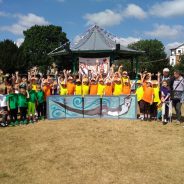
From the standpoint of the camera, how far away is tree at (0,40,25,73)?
49784 mm

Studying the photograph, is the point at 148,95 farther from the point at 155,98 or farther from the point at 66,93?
the point at 66,93

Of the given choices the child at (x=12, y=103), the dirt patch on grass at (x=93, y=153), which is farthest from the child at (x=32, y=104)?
the dirt patch on grass at (x=93, y=153)

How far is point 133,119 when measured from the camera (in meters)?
12.6

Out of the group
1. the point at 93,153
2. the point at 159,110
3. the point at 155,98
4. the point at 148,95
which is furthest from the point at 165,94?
the point at 93,153

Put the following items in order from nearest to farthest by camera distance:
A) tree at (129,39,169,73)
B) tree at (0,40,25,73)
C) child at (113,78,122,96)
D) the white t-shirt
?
the white t-shirt, child at (113,78,122,96), tree at (0,40,25,73), tree at (129,39,169,73)

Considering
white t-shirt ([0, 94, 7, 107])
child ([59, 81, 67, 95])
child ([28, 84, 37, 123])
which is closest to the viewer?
white t-shirt ([0, 94, 7, 107])

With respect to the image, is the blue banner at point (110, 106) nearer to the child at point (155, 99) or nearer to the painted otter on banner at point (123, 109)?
the painted otter on banner at point (123, 109)

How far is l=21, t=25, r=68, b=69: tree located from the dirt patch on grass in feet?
172

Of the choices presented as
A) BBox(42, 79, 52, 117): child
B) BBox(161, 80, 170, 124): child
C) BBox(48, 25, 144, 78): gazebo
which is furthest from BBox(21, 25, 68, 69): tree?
BBox(161, 80, 170, 124): child

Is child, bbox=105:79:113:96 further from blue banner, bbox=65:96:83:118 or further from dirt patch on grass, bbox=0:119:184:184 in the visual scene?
dirt patch on grass, bbox=0:119:184:184

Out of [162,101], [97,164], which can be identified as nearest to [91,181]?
[97,164]

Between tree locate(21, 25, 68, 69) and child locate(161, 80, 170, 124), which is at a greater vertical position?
tree locate(21, 25, 68, 69)

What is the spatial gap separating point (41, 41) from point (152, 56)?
1083 inches

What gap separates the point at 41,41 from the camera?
65.4m
